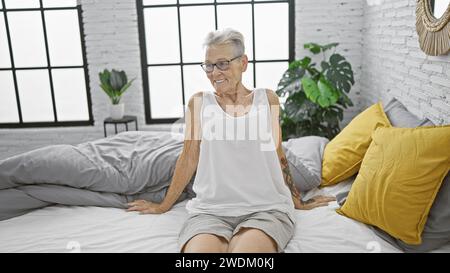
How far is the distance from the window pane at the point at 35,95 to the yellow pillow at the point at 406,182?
11.4ft

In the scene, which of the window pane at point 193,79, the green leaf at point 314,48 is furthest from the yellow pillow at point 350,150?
the window pane at point 193,79

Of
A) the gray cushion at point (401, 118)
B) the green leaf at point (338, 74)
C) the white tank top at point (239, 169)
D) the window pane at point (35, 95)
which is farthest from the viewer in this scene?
the window pane at point (35, 95)

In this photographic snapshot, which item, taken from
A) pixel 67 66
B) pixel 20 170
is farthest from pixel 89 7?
pixel 20 170

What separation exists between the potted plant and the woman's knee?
2.46 meters

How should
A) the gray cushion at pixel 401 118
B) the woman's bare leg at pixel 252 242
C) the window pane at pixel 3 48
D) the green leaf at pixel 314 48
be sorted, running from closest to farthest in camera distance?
the woman's bare leg at pixel 252 242 < the gray cushion at pixel 401 118 < the green leaf at pixel 314 48 < the window pane at pixel 3 48

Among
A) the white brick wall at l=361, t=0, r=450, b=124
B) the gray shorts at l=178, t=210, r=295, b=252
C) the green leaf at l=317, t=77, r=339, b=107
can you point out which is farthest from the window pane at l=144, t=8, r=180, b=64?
the gray shorts at l=178, t=210, r=295, b=252

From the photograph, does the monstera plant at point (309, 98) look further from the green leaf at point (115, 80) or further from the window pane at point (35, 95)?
the window pane at point (35, 95)

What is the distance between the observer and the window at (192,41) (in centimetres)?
372

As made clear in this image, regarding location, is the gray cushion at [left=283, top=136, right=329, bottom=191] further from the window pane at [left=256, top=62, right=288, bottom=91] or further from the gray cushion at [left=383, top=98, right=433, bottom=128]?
the window pane at [left=256, top=62, right=288, bottom=91]

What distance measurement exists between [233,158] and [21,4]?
3.33 meters

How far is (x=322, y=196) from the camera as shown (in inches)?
70.2

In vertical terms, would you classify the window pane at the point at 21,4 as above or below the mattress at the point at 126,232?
above
